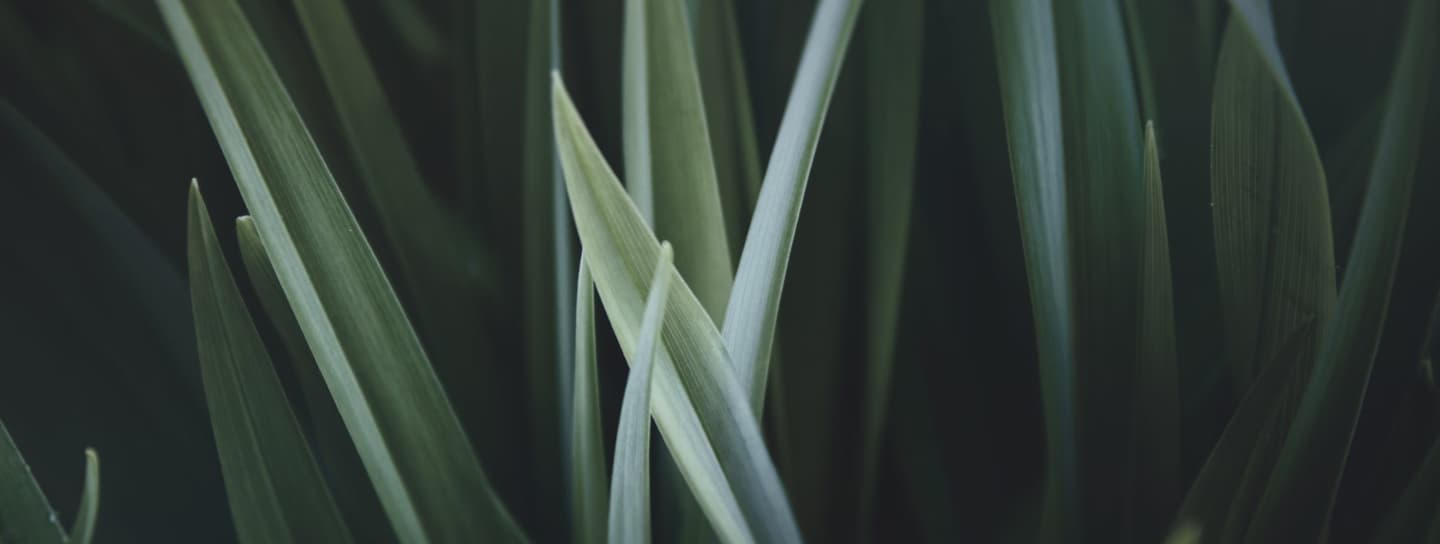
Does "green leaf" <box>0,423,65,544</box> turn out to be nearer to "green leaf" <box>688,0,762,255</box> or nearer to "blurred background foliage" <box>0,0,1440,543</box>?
"blurred background foliage" <box>0,0,1440,543</box>

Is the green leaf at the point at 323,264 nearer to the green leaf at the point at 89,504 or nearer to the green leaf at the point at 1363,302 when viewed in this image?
the green leaf at the point at 89,504

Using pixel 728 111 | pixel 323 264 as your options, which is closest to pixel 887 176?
pixel 728 111

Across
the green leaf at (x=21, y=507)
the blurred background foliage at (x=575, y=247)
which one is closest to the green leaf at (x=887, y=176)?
the blurred background foliage at (x=575, y=247)

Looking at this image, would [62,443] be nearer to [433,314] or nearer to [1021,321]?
[433,314]

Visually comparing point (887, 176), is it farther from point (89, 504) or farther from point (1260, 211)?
point (89, 504)

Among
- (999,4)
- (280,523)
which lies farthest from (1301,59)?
(280,523)

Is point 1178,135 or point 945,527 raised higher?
point 1178,135
